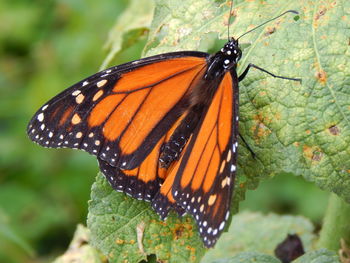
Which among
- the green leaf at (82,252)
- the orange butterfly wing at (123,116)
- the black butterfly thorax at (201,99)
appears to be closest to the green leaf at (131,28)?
the orange butterfly wing at (123,116)

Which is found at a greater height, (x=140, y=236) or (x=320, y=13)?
(x=320, y=13)

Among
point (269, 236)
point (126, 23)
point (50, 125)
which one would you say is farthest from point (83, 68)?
point (50, 125)

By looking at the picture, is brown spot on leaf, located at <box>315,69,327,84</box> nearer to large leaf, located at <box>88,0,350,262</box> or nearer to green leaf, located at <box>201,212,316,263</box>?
large leaf, located at <box>88,0,350,262</box>

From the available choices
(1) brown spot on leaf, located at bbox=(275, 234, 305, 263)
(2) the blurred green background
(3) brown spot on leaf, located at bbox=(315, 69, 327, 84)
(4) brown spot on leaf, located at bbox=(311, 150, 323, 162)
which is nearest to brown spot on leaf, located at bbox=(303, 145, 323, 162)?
(4) brown spot on leaf, located at bbox=(311, 150, 323, 162)

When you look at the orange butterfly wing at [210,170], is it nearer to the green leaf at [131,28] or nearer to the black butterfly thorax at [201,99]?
the black butterfly thorax at [201,99]

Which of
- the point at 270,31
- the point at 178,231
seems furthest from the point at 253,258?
the point at 270,31

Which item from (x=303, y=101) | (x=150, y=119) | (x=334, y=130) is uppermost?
(x=150, y=119)

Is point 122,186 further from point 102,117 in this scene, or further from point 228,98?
point 228,98

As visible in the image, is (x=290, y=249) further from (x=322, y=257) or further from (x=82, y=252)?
(x=82, y=252)
